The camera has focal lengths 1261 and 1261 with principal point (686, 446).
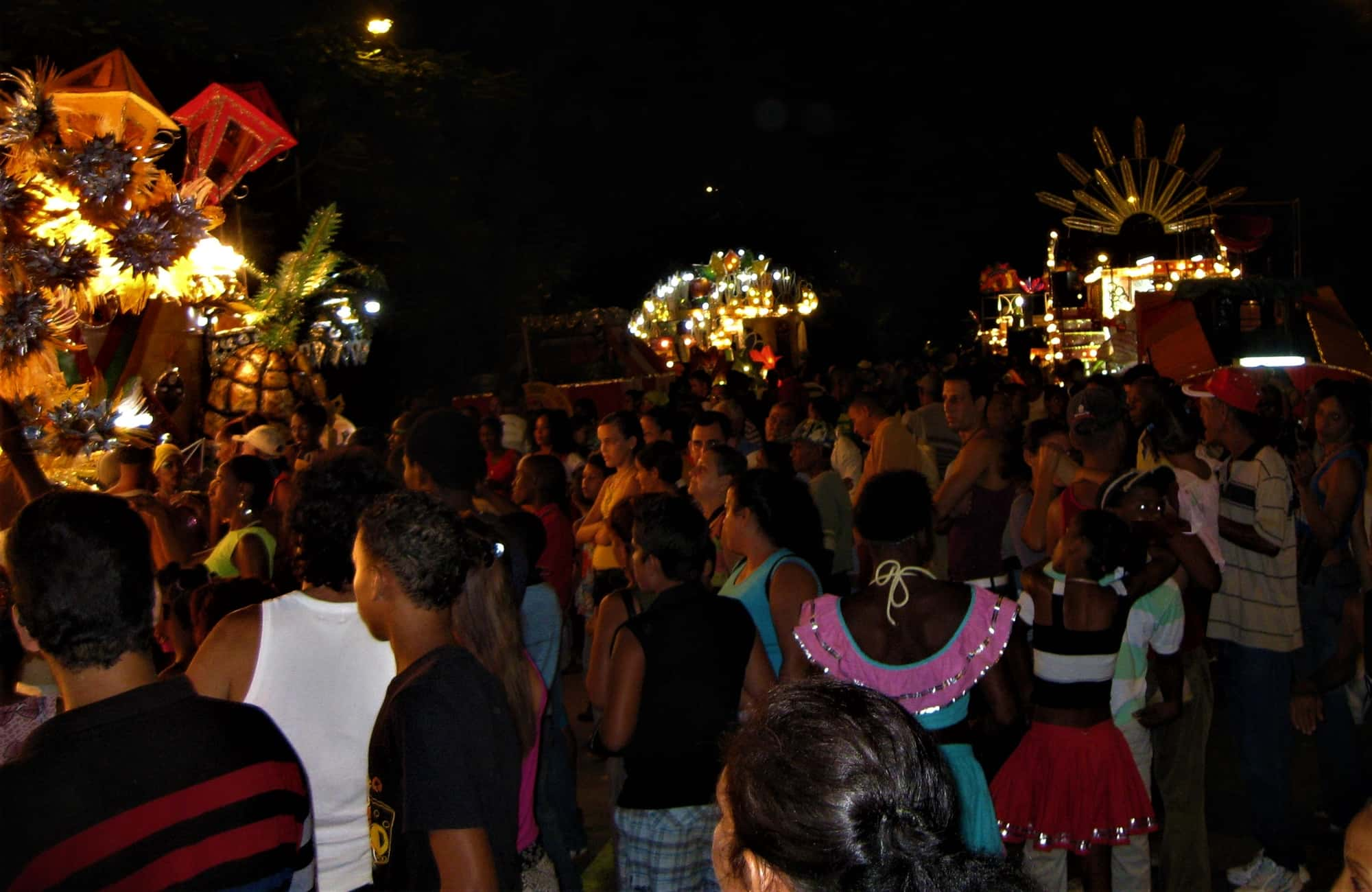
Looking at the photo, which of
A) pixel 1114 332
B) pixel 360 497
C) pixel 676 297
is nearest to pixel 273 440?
pixel 360 497

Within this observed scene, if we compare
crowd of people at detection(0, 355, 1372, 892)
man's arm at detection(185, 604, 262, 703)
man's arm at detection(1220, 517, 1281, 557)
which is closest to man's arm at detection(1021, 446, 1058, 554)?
crowd of people at detection(0, 355, 1372, 892)

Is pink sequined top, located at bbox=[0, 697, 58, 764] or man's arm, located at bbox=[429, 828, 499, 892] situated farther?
pink sequined top, located at bbox=[0, 697, 58, 764]

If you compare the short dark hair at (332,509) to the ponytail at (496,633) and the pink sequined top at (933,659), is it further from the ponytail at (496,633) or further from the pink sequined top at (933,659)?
the pink sequined top at (933,659)

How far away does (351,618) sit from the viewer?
10.6ft

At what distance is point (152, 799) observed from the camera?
2.17m

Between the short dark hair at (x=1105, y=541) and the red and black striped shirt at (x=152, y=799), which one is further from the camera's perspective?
the short dark hair at (x=1105, y=541)

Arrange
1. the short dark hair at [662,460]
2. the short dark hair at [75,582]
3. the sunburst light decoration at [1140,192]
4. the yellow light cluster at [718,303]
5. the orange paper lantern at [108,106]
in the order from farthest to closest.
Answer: the yellow light cluster at [718,303] → the sunburst light decoration at [1140,192] → the short dark hair at [662,460] → the orange paper lantern at [108,106] → the short dark hair at [75,582]

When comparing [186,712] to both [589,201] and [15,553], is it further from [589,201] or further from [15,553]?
[589,201]

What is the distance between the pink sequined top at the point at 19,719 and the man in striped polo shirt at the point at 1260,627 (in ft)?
15.8

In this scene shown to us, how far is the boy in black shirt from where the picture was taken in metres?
2.65

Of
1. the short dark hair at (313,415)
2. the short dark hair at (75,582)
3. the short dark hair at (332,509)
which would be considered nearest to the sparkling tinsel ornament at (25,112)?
the short dark hair at (332,509)

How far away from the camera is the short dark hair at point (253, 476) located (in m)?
5.90

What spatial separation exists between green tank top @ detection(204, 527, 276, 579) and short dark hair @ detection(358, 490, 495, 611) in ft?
8.09

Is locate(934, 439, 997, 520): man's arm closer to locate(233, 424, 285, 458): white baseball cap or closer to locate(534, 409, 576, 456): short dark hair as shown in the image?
locate(534, 409, 576, 456): short dark hair
